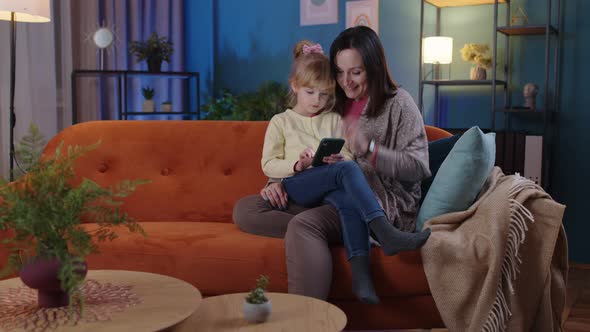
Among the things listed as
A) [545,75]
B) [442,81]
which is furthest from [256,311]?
[545,75]

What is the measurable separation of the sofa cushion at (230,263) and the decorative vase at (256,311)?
2.11 ft

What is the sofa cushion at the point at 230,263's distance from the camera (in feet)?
7.06

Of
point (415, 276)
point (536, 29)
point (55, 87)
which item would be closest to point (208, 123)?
point (415, 276)

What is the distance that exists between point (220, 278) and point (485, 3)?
2.79 meters

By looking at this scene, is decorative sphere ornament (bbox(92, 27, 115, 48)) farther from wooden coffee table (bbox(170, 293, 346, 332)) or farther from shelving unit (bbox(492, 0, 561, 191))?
wooden coffee table (bbox(170, 293, 346, 332))

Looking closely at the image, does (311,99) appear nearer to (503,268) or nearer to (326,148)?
(326,148)

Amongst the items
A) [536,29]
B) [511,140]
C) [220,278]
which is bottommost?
[220,278]

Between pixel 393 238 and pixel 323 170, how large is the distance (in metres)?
0.36

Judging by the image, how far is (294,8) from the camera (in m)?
4.99

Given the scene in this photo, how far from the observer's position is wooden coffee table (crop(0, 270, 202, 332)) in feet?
4.62

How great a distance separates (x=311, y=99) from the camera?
2502mm

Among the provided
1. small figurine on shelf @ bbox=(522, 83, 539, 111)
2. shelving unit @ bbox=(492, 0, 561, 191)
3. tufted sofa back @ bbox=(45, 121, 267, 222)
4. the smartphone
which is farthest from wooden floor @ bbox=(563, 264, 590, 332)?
tufted sofa back @ bbox=(45, 121, 267, 222)

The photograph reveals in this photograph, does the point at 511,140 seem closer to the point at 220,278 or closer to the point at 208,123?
the point at 208,123

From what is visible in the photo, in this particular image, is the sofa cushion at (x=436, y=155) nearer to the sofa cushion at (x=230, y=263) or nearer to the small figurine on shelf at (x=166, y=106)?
the sofa cushion at (x=230, y=263)
